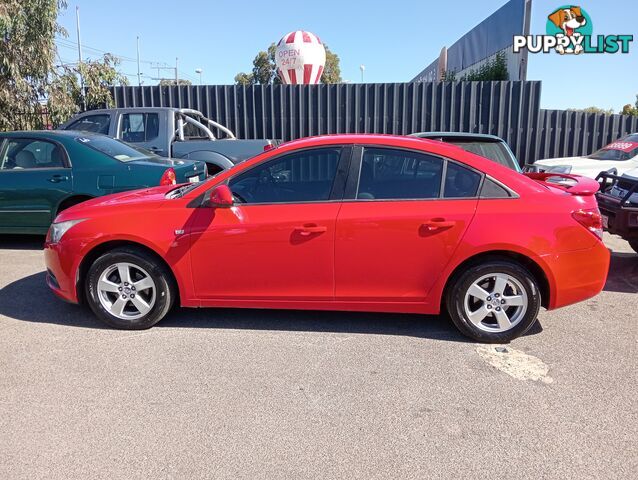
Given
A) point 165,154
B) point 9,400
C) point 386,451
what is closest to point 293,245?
point 386,451

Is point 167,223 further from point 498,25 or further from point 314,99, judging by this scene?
point 498,25

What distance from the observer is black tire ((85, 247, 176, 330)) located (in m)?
4.27

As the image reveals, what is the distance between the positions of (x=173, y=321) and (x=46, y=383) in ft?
4.07

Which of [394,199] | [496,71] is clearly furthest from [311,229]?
[496,71]

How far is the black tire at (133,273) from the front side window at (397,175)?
174 centimetres

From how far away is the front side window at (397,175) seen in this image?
4.11 metres

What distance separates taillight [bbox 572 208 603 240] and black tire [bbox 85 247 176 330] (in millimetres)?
3263

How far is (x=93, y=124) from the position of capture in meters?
9.52

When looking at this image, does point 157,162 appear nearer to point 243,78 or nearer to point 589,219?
point 589,219

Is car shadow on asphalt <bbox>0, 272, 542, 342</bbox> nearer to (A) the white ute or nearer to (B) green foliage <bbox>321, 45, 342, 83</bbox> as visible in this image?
(A) the white ute

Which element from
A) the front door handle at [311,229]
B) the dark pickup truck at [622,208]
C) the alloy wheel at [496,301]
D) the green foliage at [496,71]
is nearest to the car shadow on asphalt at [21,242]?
the front door handle at [311,229]

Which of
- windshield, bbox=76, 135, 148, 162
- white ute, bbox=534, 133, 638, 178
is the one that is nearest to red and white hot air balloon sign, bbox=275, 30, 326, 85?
white ute, bbox=534, 133, 638, 178

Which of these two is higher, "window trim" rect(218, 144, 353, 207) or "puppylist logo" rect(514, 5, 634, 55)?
"puppylist logo" rect(514, 5, 634, 55)

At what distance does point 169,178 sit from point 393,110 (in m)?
7.31
